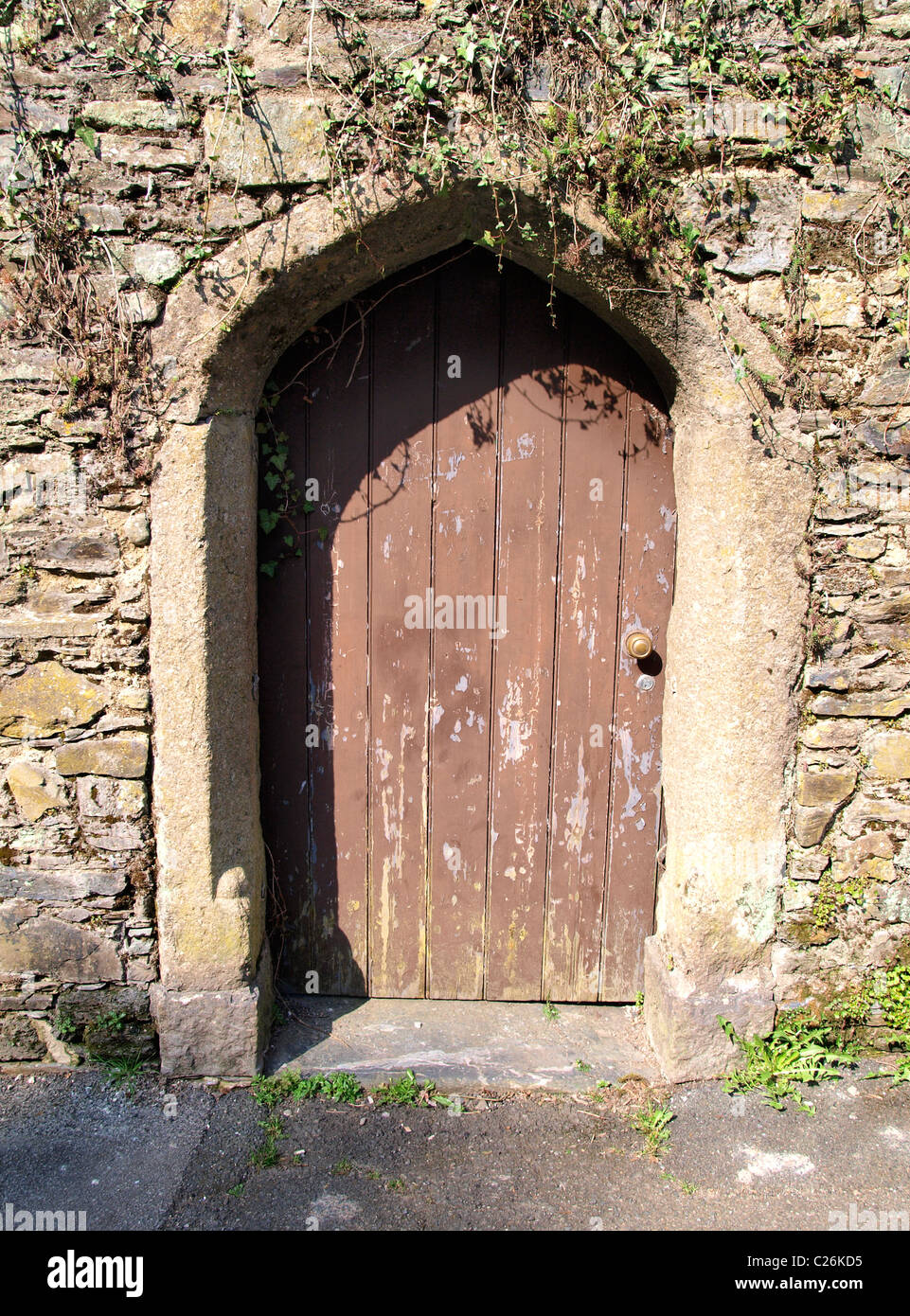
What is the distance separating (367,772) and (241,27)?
2.03m

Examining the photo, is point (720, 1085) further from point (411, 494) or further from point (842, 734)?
point (411, 494)

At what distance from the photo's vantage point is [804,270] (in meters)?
2.10

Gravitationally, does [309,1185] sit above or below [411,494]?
below

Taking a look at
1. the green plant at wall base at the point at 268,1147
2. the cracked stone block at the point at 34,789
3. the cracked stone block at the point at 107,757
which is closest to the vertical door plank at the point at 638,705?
the green plant at wall base at the point at 268,1147

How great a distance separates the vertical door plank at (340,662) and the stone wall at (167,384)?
445 mm

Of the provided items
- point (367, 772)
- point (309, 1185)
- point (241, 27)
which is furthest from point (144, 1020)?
point (241, 27)

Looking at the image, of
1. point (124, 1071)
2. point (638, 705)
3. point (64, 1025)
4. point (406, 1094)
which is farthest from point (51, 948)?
point (638, 705)

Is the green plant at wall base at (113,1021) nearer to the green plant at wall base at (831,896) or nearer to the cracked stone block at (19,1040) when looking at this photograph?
the cracked stone block at (19,1040)

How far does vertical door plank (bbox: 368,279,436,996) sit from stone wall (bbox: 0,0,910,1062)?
0.45 m

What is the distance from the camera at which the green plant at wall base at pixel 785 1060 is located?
7.47ft

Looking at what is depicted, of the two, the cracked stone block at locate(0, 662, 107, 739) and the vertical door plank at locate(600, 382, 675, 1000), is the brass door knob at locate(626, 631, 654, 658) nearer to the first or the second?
the vertical door plank at locate(600, 382, 675, 1000)

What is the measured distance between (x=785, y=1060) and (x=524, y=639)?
143 centimetres

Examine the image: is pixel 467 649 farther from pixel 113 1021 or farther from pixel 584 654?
pixel 113 1021

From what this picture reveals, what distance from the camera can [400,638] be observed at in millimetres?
2471
